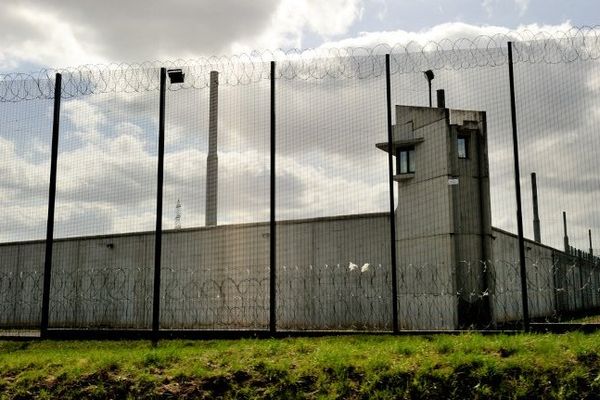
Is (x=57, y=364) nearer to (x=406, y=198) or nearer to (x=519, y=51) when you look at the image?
(x=519, y=51)

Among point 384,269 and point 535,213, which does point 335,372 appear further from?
point 384,269

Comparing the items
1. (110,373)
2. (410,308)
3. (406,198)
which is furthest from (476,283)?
(110,373)

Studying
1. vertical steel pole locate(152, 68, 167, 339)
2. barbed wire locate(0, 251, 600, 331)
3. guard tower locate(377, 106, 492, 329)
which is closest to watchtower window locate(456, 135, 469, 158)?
guard tower locate(377, 106, 492, 329)

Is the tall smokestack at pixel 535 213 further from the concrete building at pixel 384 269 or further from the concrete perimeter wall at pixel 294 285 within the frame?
the concrete building at pixel 384 269

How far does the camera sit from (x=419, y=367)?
18.3 ft

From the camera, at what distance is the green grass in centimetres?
534

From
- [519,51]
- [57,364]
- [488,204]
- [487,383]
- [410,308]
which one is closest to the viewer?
[487,383]

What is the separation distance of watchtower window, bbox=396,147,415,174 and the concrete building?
0.03 metres

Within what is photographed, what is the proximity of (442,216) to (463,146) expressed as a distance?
6.12 ft


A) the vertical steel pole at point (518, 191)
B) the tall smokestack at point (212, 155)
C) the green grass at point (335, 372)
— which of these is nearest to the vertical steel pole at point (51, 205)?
the tall smokestack at point (212, 155)

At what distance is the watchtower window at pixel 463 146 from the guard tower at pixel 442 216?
22 millimetres

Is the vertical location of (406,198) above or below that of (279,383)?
above

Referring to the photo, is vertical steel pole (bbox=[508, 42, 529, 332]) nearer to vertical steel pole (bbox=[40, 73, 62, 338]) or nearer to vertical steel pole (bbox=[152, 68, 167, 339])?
vertical steel pole (bbox=[152, 68, 167, 339])

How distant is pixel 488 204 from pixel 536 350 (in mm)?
7629
